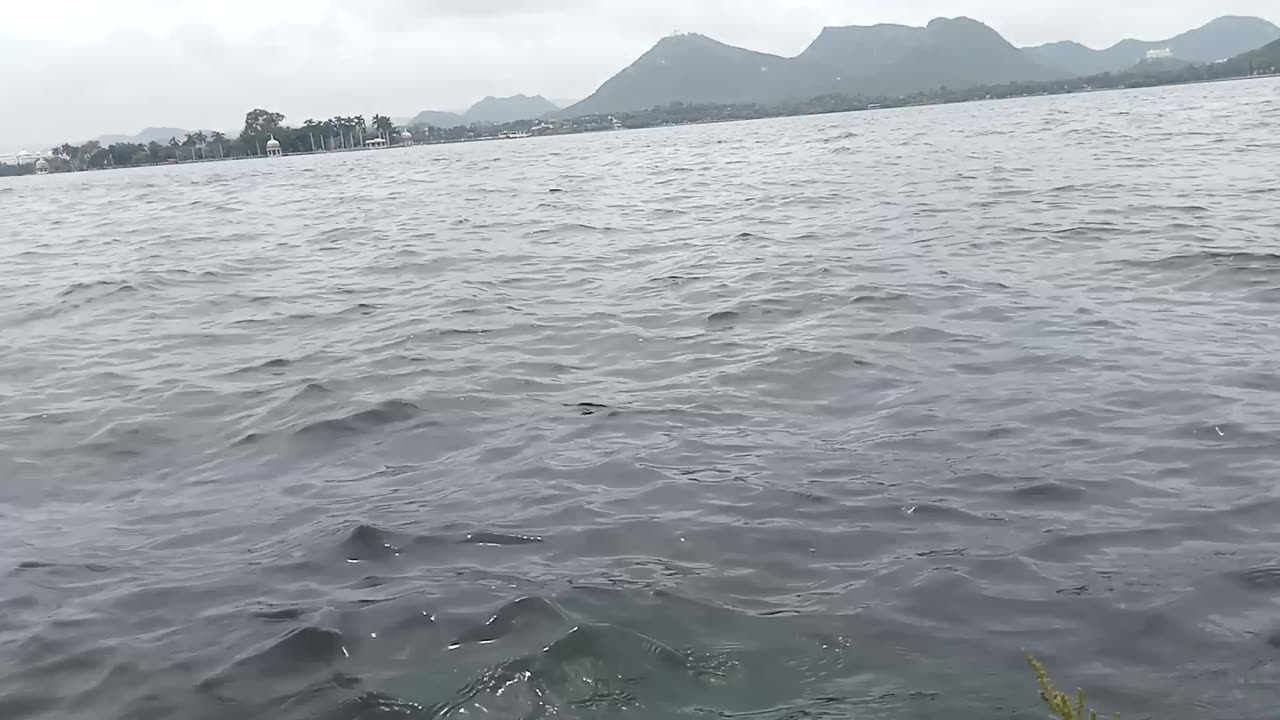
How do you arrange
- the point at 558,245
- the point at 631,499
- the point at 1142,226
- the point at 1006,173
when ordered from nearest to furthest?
the point at 631,499 < the point at 1142,226 < the point at 558,245 < the point at 1006,173

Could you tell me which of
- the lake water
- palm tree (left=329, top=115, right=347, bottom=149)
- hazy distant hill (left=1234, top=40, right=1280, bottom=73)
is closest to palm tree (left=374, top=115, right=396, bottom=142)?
palm tree (left=329, top=115, right=347, bottom=149)

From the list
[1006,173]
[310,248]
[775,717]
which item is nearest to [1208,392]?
[775,717]

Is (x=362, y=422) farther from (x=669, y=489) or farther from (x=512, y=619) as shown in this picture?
(x=512, y=619)

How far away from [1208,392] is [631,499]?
4.87 m

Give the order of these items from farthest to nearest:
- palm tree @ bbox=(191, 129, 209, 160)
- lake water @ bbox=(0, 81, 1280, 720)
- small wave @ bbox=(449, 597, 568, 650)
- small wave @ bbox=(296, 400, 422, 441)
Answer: palm tree @ bbox=(191, 129, 209, 160), small wave @ bbox=(296, 400, 422, 441), small wave @ bbox=(449, 597, 568, 650), lake water @ bbox=(0, 81, 1280, 720)

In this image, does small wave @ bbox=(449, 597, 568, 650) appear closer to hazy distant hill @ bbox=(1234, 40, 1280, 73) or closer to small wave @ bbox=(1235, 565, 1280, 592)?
small wave @ bbox=(1235, 565, 1280, 592)

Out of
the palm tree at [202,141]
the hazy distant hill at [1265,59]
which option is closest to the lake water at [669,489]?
the hazy distant hill at [1265,59]

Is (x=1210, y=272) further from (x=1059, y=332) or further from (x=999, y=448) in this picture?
(x=999, y=448)

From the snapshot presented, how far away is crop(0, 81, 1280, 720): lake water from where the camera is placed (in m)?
4.09

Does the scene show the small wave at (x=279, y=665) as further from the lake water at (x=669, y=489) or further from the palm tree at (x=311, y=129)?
the palm tree at (x=311, y=129)

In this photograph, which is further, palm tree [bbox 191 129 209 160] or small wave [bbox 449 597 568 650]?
palm tree [bbox 191 129 209 160]

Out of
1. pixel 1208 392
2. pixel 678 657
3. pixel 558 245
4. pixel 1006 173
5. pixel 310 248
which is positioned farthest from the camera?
pixel 1006 173

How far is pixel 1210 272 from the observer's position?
1114 cm

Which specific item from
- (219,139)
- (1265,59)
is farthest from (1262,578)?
(219,139)
